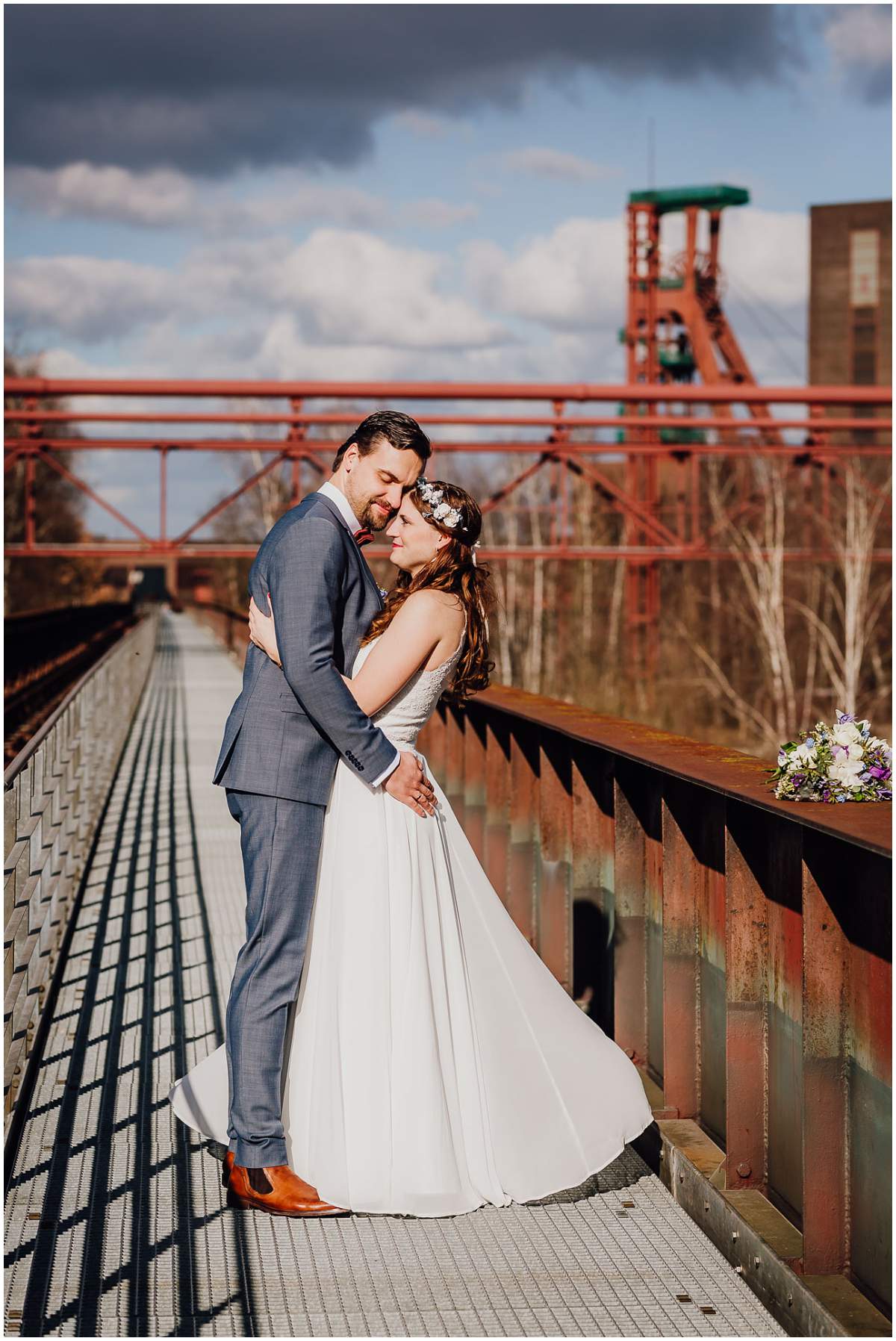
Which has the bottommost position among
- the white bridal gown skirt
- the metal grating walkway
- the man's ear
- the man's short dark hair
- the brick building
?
the metal grating walkway

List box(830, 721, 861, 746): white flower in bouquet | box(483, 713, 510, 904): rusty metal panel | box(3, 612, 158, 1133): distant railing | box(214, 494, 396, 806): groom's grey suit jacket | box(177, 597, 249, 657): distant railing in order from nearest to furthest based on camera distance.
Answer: box(830, 721, 861, 746): white flower in bouquet < box(214, 494, 396, 806): groom's grey suit jacket < box(3, 612, 158, 1133): distant railing < box(483, 713, 510, 904): rusty metal panel < box(177, 597, 249, 657): distant railing

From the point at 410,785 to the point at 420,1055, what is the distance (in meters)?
0.66

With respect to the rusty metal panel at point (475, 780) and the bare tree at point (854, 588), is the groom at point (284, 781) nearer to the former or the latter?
the rusty metal panel at point (475, 780)

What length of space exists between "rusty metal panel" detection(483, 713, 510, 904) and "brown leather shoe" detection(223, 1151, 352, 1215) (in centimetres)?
283

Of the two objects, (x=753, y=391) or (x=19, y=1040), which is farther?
(x=753, y=391)

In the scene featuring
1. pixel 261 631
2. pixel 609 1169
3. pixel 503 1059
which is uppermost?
pixel 261 631

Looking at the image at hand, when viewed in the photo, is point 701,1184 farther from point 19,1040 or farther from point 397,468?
point 19,1040

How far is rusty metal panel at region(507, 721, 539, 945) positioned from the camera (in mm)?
6195

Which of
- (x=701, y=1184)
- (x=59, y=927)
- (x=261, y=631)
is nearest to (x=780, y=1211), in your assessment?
(x=701, y=1184)

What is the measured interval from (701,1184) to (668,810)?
3.21 ft

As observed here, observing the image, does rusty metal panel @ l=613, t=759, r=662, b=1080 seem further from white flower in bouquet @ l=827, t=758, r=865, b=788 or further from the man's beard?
white flower in bouquet @ l=827, t=758, r=865, b=788

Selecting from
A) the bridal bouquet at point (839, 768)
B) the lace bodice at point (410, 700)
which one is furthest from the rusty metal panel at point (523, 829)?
the bridal bouquet at point (839, 768)

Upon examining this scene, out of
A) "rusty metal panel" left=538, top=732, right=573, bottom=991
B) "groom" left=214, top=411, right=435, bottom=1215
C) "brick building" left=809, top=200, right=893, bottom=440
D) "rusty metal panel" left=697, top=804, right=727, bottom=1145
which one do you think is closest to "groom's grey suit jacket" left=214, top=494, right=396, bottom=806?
"groom" left=214, top=411, right=435, bottom=1215

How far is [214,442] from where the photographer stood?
1831 cm
